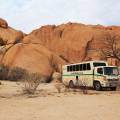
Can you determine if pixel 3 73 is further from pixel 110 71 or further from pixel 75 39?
pixel 110 71

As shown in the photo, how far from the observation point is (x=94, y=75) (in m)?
33.9

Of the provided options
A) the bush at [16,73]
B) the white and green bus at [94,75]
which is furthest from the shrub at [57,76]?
the white and green bus at [94,75]

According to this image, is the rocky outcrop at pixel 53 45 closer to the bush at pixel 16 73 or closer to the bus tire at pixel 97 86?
the bush at pixel 16 73

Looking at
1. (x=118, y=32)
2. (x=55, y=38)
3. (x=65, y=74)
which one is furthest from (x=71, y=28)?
(x=65, y=74)

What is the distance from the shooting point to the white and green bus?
32875mm

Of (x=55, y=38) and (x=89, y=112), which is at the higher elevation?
(x=55, y=38)

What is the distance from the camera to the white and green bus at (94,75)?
108 ft

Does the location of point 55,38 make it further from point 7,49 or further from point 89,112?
point 89,112

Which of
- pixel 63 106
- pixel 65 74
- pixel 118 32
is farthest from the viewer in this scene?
→ pixel 118 32

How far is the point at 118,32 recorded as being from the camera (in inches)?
2906

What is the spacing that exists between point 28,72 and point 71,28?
78.5ft

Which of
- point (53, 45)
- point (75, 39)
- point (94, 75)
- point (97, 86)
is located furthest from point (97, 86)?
point (53, 45)

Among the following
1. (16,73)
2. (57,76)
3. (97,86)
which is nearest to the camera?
(97,86)

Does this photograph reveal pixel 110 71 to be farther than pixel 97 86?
No
